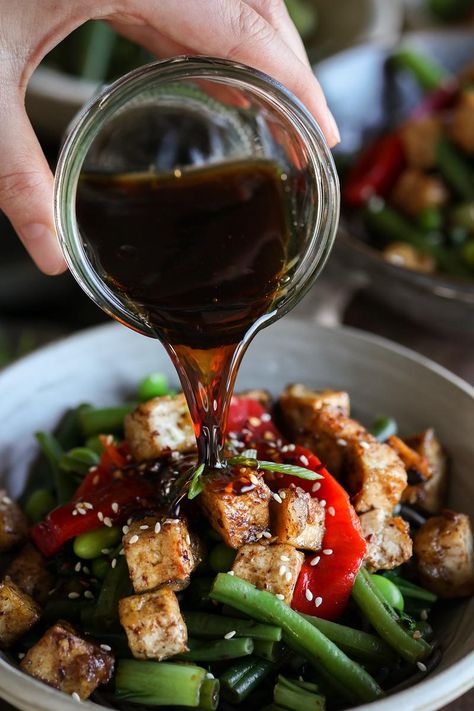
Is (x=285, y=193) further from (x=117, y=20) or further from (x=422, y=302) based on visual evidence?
(x=422, y=302)

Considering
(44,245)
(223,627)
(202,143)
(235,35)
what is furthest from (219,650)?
(202,143)

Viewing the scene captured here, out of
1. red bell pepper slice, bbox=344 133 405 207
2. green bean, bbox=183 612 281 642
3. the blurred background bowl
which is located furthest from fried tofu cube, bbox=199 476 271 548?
red bell pepper slice, bbox=344 133 405 207

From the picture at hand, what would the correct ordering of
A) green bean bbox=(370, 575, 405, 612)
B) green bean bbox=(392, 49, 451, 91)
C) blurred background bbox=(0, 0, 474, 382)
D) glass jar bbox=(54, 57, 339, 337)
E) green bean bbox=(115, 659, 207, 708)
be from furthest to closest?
green bean bbox=(392, 49, 451, 91)
blurred background bbox=(0, 0, 474, 382)
green bean bbox=(370, 575, 405, 612)
glass jar bbox=(54, 57, 339, 337)
green bean bbox=(115, 659, 207, 708)

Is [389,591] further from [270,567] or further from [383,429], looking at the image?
[383,429]

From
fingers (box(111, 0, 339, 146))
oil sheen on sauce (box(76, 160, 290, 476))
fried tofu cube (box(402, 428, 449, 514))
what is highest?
fingers (box(111, 0, 339, 146))

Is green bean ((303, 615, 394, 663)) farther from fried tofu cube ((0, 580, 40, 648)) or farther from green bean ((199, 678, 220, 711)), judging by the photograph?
fried tofu cube ((0, 580, 40, 648))

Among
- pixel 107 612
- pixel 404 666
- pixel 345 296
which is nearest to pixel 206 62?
pixel 107 612

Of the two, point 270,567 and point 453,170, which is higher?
point 453,170
